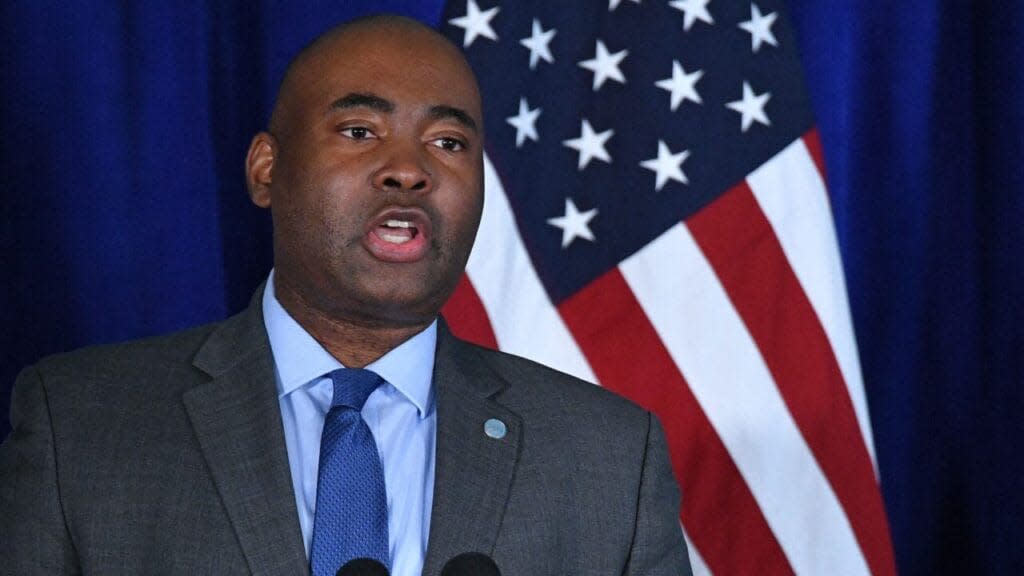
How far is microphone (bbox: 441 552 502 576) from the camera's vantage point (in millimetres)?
1219

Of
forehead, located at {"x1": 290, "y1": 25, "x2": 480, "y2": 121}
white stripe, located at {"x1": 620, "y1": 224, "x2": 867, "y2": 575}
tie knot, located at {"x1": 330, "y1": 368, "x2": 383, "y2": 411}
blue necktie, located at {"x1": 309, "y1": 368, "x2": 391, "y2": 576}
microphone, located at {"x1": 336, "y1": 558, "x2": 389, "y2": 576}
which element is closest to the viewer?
microphone, located at {"x1": 336, "y1": 558, "x2": 389, "y2": 576}

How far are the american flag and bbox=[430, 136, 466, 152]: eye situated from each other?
2.30 feet

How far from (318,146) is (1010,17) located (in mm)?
1623

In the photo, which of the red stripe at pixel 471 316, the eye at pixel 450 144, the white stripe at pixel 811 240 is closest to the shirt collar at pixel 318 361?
the eye at pixel 450 144

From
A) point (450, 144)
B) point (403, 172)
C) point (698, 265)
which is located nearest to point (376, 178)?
point (403, 172)

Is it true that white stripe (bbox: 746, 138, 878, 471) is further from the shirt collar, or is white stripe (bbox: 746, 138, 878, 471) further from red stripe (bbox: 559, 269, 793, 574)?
the shirt collar

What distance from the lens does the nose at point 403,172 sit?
1673 mm

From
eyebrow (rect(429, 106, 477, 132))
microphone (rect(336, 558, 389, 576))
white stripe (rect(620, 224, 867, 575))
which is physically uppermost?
eyebrow (rect(429, 106, 477, 132))

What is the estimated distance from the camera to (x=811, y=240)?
2.50 meters

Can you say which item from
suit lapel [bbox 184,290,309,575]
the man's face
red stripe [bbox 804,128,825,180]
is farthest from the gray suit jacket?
red stripe [bbox 804,128,825,180]

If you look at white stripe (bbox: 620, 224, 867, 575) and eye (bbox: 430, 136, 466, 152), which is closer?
eye (bbox: 430, 136, 466, 152)

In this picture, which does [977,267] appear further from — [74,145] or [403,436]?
[74,145]

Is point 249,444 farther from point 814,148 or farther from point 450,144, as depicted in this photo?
point 814,148

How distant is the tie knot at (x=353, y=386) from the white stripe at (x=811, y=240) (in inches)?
41.6
